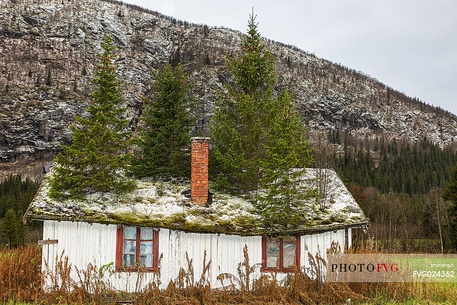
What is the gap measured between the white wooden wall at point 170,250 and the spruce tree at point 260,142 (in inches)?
49.8

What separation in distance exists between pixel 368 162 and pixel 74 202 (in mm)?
146126

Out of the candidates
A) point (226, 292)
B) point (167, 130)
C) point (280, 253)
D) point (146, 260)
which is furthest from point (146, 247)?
point (167, 130)

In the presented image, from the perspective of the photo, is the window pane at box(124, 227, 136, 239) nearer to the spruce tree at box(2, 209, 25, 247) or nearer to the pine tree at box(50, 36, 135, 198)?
the pine tree at box(50, 36, 135, 198)

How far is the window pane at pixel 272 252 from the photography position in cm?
1534

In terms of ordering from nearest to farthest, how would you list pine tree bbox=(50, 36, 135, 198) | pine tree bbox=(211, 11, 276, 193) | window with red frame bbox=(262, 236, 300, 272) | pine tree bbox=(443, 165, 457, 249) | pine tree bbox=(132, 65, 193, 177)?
1. window with red frame bbox=(262, 236, 300, 272)
2. pine tree bbox=(50, 36, 135, 198)
3. pine tree bbox=(211, 11, 276, 193)
4. pine tree bbox=(132, 65, 193, 177)
5. pine tree bbox=(443, 165, 457, 249)

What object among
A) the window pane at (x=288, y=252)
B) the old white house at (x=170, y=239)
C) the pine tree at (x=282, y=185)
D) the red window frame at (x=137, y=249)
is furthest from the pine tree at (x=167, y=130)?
the window pane at (x=288, y=252)

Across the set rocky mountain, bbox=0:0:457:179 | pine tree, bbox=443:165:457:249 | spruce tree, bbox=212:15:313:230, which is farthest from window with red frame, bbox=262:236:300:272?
rocky mountain, bbox=0:0:457:179

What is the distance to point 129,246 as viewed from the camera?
14.9 metres

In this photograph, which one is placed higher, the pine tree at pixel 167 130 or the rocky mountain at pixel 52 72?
the rocky mountain at pixel 52 72

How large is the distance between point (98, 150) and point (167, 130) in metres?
4.37

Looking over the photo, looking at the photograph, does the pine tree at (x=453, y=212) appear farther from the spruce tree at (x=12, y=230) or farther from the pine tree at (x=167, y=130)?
the spruce tree at (x=12, y=230)

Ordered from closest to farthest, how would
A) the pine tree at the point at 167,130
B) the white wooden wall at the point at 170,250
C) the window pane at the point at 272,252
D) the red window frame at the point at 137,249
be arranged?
the white wooden wall at the point at 170,250
the red window frame at the point at 137,249
the window pane at the point at 272,252
the pine tree at the point at 167,130

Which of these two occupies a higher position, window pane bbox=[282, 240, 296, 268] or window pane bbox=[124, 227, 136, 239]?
window pane bbox=[124, 227, 136, 239]

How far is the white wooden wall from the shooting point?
14.5m
